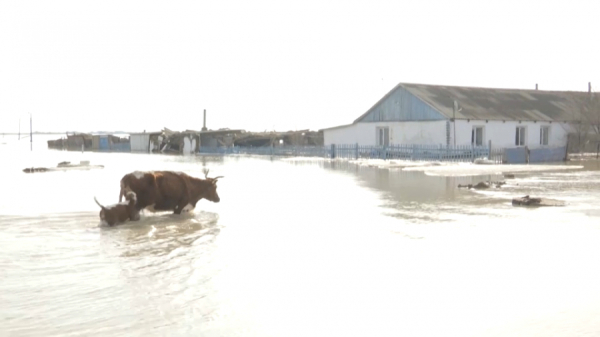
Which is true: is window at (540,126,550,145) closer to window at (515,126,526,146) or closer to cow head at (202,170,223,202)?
window at (515,126,526,146)

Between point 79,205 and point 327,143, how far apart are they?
112ft

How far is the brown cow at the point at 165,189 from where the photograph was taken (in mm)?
12367

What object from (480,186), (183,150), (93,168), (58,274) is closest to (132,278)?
(58,274)

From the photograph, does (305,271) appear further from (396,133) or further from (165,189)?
(396,133)

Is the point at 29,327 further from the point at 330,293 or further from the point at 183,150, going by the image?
the point at 183,150

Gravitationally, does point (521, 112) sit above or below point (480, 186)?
above

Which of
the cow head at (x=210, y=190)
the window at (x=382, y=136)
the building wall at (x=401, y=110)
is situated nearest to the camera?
the cow head at (x=210, y=190)

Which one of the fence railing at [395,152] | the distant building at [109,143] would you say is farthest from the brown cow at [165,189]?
the distant building at [109,143]

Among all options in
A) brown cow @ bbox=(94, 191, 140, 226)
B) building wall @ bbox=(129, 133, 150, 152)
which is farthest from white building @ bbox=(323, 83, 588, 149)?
building wall @ bbox=(129, 133, 150, 152)

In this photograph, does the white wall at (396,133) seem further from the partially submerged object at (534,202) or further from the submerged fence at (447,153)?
the partially submerged object at (534,202)

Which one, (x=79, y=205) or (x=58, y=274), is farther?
(x=79, y=205)

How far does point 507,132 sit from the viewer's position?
40.7 m

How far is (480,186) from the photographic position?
19453mm

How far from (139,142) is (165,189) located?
65.0 m
